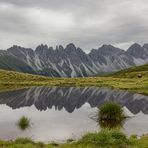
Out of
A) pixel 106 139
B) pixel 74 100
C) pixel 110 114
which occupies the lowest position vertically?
pixel 106 139

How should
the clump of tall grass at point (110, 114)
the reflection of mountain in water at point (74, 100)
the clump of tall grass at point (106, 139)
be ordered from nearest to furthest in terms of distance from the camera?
the clump of tall grass at point (106, 139) → the clump of tall grass at point (110, 114) → the reflection of mountain in water at point (74, 100)

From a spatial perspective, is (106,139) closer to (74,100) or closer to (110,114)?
(110,114)

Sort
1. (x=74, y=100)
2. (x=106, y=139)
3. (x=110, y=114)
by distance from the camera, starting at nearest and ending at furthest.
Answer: (x=106, y=139) → (x=110, y=114) → (x=74, y=100)

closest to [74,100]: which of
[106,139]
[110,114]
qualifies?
[110,114]

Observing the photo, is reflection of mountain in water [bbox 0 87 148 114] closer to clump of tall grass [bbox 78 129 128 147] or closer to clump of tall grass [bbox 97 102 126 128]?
clump of tall grass [bbox 97 102 126 128]

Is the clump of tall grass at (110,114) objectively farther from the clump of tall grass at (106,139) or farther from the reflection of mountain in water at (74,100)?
the reflection of mountain in water at (74,100)

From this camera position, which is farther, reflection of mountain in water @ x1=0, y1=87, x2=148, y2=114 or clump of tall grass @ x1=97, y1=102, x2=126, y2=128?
reflection of mountain in water @ x1=0, y1=87, x2=148, y2=114

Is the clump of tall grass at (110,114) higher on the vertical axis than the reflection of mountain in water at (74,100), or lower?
lower

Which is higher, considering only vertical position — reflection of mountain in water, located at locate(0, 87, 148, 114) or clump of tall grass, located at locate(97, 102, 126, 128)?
reflection of mountain in water, located at locate(0, 87, 148, 114)

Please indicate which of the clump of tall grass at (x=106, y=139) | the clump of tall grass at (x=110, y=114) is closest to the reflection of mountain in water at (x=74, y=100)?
the clump of tall grass at (x=110, y=114)

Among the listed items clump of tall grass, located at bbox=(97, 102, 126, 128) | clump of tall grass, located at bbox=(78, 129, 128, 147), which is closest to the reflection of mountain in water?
clump of tall grass, located at bbox=(97, 102, 126, 128)

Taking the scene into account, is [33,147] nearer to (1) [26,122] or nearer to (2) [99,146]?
(2) [99,146]

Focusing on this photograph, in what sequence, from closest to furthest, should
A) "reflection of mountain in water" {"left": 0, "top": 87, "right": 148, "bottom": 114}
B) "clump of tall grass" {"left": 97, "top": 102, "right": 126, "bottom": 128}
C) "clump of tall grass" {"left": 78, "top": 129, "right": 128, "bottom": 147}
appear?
"clump of tall grass" {"left": 78, "top": 129, "right": 128, "bottom": 147} → "clump of tall grass" {"left": 97, "top": 102, "right": 126, "bottom": 128} → "reflection of mountain in water" {"left": 0, "top": 87, "right": 148, "bottom": 114}

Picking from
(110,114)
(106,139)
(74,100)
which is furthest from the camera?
(74,100)
